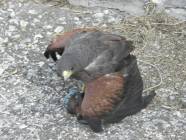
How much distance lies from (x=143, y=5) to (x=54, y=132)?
1991 mm

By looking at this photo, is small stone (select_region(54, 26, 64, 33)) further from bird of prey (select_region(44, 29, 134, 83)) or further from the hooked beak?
the hooked beak

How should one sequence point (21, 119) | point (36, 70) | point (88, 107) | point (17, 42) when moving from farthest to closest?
point (17, 42), point (36, 70), point (21, 119), point (88, 107)

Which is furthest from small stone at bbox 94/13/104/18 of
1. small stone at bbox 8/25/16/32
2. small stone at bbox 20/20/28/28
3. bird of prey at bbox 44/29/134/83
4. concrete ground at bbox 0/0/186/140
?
bird of prey at bbox 44/29/134/83

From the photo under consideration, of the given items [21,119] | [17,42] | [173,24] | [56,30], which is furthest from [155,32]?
[21,119]

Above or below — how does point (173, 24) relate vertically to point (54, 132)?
above

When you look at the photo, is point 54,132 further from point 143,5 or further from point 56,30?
point 143,5

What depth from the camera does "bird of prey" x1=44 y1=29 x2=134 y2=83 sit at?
4.68m

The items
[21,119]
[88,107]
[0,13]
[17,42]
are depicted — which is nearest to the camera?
[88,107]

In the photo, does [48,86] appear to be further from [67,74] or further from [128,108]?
[128,108]

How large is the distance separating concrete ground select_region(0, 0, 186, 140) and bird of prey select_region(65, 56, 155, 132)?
94mm

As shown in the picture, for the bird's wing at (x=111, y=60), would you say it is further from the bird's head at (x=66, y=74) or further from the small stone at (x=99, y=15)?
the small stone at (x=99, y=15)

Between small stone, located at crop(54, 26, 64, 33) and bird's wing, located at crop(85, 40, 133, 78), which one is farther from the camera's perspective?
small stone, located at crop(54, 26, 64, 33)

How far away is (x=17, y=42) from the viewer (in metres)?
5.77

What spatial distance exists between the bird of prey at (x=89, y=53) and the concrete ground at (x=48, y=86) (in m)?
0.40
